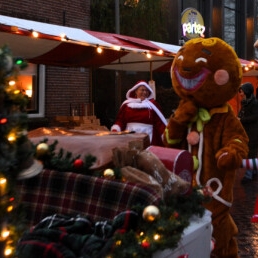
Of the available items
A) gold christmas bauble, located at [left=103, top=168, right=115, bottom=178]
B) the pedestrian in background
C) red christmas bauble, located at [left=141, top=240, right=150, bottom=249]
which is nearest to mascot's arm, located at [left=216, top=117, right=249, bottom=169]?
gold christmas bauble, located at [left=103, top=168, right=115, bottom=178]

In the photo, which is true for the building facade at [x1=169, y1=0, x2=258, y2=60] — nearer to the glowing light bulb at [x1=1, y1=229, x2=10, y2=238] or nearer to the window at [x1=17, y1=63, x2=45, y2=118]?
the window at [x1=17, y1=63, x2=45, y2=118]

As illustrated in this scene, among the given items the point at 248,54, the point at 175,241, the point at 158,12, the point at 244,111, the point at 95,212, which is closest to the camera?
the point at 175,241

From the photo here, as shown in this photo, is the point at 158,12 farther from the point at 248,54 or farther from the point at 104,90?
the point at 248,54

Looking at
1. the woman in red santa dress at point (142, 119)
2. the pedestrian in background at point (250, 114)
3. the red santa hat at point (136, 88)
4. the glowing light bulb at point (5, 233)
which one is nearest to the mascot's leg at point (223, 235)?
the woman in red santa dress at point (142, 119)

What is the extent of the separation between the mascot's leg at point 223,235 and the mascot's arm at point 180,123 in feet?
2.44

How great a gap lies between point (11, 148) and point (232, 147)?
2685 millimetres

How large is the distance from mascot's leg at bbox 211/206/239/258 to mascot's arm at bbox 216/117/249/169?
17.6 inches

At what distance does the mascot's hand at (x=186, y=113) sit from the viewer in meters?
4.52

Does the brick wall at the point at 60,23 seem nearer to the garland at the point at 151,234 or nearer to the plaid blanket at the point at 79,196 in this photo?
the plaid blanket at the point at 79,196

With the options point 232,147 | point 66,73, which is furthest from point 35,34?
point 66,73

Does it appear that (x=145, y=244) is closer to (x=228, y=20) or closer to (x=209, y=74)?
(x=209, y=74)

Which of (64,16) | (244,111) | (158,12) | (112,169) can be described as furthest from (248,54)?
(112,169)

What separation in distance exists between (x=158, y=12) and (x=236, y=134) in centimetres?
1303

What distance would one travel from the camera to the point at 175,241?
2.60 m
